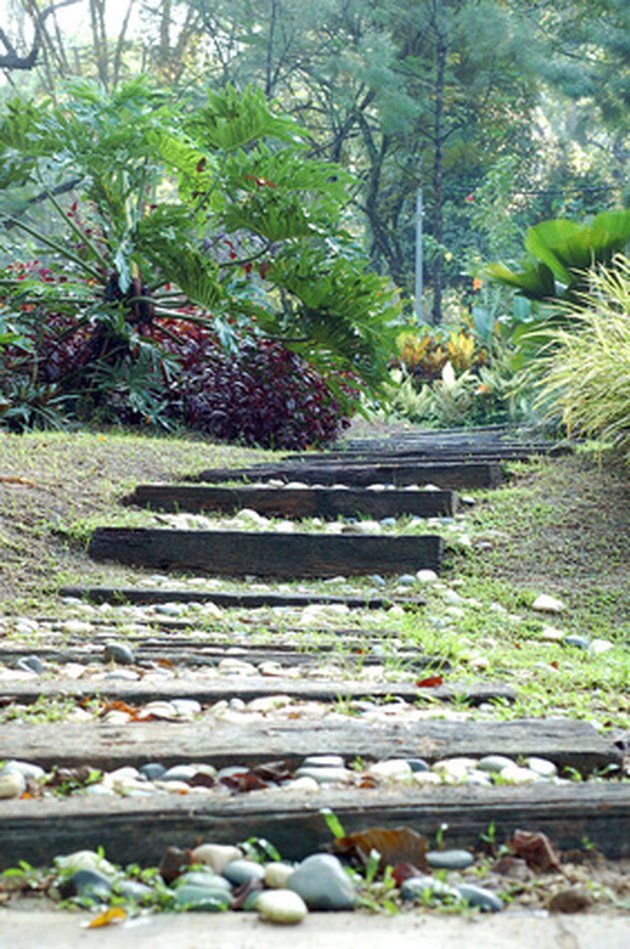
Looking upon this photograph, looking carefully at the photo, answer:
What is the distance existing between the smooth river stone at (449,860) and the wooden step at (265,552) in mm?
2569

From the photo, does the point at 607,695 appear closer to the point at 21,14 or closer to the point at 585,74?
the point at 585,74

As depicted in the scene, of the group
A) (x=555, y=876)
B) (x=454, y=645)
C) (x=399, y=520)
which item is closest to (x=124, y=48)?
(x=399, y=520)

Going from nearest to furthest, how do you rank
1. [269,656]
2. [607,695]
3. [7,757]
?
[7,757], [607,695], [269,656]

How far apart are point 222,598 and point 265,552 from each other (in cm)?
55

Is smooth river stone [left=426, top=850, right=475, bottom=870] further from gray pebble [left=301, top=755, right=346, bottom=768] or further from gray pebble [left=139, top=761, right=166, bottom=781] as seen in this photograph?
gray pebble [left=139, top=761, right=166, bottom=781]

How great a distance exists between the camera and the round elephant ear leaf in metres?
1.50

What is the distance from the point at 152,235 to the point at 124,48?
15.3 metres

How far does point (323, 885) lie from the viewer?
1386 millimetres

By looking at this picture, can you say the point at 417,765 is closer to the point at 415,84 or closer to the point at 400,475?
the point at 400,475

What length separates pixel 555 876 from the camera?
4.87ft

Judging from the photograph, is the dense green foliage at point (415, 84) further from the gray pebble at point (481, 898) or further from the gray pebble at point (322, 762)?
the gray pebble at point (481, 898)

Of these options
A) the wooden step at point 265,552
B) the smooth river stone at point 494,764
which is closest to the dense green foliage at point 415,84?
the wooden step at point 265,552

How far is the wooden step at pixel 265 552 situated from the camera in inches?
161

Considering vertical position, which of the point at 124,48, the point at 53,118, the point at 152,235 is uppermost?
the point at 124,48
